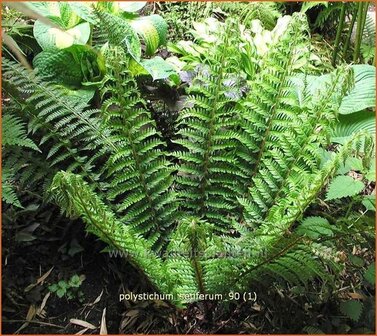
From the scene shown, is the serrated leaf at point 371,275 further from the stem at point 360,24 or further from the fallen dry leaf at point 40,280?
the stem at point 360,24

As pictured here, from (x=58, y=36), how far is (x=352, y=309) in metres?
1.44

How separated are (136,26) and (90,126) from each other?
0.63 metres

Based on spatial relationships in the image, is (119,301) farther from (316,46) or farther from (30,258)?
(316,46)

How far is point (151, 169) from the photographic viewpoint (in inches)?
72.7

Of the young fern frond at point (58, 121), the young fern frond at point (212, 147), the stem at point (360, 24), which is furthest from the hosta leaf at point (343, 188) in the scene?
the stem at point (360, 24)

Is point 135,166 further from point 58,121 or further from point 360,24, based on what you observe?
point 360,24

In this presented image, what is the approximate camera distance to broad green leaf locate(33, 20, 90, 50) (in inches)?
78.2

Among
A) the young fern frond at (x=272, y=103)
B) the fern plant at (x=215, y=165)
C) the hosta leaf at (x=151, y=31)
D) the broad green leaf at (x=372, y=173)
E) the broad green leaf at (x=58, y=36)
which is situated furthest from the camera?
the hosta leaf at (x=151, y=31)

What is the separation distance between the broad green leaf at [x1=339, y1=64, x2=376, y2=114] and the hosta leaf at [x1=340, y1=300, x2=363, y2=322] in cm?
83

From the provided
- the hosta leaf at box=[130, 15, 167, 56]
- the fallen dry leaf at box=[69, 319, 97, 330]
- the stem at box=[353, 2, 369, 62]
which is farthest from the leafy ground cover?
the stem at box=[353, 2, 369, 62]

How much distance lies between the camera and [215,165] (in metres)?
1.92

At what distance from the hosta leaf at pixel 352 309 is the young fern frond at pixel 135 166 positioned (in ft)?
2.20

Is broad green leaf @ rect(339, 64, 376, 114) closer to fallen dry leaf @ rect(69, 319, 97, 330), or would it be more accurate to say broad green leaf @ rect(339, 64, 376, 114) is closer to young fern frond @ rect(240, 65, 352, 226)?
young fern frond @ rect(240, 65, 352, 226)

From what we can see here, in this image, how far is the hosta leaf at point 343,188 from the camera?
64.9 inches
